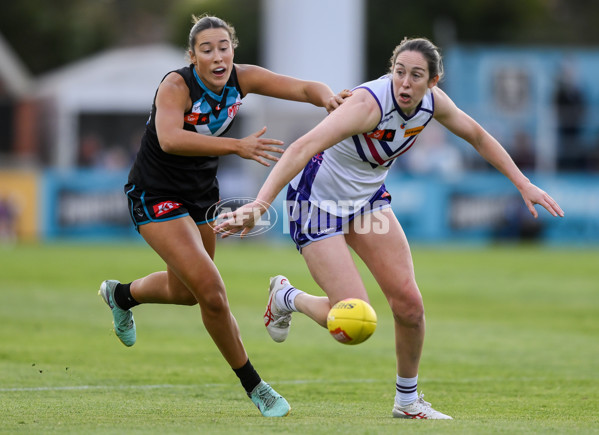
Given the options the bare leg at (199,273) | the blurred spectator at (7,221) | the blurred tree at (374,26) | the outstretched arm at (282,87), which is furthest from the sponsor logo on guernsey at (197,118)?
the blurred tree at (374,26)

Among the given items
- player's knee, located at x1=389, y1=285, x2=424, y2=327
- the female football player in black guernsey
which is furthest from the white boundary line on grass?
player's knee, located at x1=389, y1=285, x2=424, y2=327

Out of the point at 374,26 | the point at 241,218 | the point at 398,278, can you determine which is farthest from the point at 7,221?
the point at 374,26

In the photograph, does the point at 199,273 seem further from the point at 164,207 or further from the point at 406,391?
the point at 406,391

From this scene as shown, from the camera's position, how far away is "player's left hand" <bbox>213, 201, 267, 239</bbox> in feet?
19.1

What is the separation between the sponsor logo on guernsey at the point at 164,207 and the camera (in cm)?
690

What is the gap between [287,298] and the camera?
745 cm

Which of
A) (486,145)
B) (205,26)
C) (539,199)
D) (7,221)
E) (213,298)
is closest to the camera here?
(213,298)

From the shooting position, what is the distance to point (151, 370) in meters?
8.98

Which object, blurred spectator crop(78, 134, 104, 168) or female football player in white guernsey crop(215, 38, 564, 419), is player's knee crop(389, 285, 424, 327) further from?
blurred spectator crop(78, 134, 104, 168)

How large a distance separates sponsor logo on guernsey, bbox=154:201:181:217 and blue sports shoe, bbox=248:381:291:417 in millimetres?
1298

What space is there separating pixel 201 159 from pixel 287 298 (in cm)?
119

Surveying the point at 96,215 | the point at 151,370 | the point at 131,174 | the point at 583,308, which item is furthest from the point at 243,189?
the point at 131,174

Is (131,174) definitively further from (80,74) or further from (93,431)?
(80,74)

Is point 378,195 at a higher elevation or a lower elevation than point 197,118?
lower
